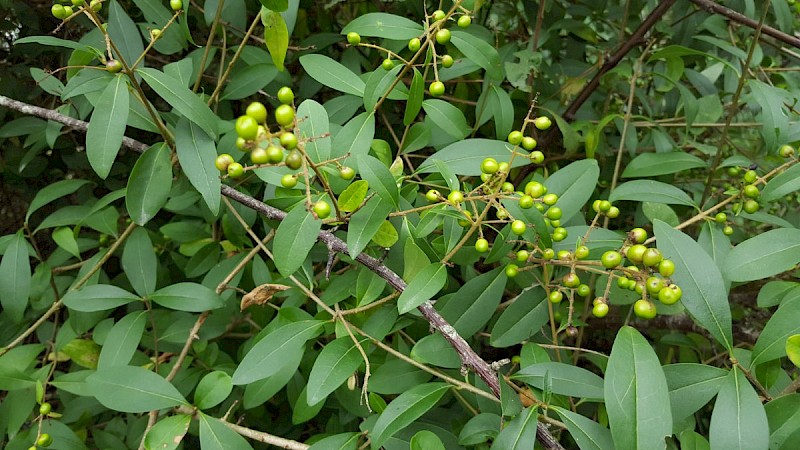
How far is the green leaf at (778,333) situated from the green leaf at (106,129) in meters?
1.38

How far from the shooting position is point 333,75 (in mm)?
1480

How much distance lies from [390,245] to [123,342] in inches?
32.3

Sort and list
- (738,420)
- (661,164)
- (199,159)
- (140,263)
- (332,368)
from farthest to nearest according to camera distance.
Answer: (661,164) → (140,263) → (199,159) → (332,368) → (738,420)

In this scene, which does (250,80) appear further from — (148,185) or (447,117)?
(447,117)

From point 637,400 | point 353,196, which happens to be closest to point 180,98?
point 353,196

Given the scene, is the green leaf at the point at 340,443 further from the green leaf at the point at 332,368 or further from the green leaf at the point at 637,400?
the green leaf at the point at 637,400

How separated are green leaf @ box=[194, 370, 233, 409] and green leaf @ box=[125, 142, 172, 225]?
404mm

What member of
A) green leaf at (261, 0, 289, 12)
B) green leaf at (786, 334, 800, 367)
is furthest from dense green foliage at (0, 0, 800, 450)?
green leaf at (261, 0, 289, 12)

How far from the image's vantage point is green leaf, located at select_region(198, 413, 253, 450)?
121cm

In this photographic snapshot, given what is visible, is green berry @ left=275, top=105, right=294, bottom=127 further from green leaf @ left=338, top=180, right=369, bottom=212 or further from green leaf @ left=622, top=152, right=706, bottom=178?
green leaf @ left=622, top=152, right=706, bottom=178

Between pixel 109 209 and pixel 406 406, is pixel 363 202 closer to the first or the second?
pixel 406 406

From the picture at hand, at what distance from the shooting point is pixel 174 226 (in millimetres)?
1860

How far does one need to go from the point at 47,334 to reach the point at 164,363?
51cm

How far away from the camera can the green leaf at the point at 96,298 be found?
1503mm
